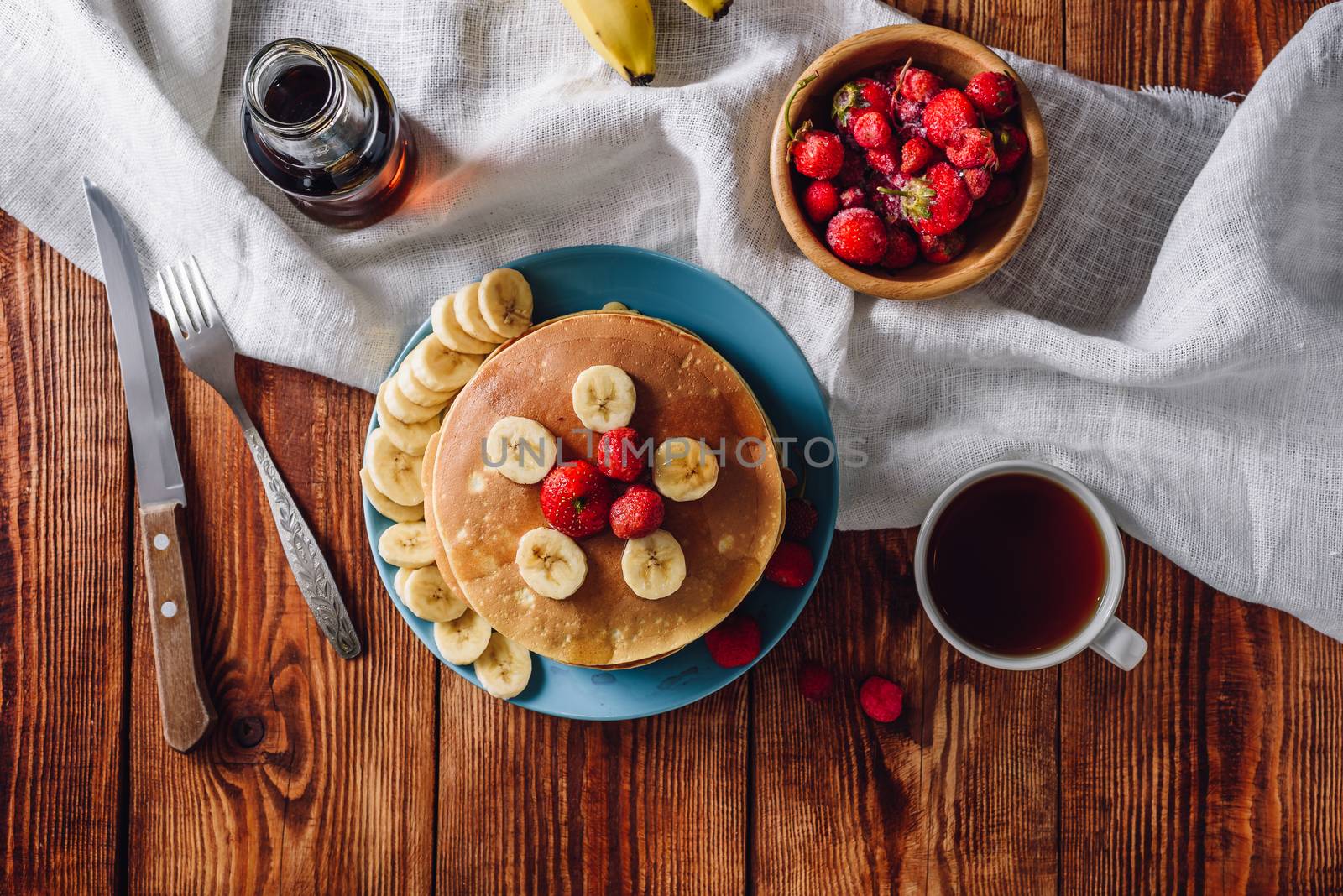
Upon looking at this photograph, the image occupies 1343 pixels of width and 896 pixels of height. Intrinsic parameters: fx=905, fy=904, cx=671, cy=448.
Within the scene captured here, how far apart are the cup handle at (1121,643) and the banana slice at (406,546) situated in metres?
1.15

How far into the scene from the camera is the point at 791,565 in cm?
152

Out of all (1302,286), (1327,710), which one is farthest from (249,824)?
(1302,286)

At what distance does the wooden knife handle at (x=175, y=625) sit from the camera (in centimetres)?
165

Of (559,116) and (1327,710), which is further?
(1327,710)

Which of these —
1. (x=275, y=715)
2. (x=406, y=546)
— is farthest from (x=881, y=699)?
(x=275, y=715)

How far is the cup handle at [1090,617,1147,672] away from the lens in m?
1.48

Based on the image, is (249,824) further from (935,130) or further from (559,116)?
(935,130)

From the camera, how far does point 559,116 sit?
1543mm

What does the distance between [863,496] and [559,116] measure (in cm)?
85

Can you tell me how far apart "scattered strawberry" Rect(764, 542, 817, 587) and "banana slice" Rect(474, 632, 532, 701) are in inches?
17.7

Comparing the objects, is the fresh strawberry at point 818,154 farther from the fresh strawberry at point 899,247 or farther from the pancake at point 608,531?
the pancake at point 608,531

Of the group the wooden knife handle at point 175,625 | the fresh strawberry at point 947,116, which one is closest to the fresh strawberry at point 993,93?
the fresh strawberry at point 947,116

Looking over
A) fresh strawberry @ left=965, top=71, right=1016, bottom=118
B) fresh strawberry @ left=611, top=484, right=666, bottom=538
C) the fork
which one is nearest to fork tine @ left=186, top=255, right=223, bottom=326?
the fork

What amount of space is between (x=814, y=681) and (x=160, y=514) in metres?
1.22
